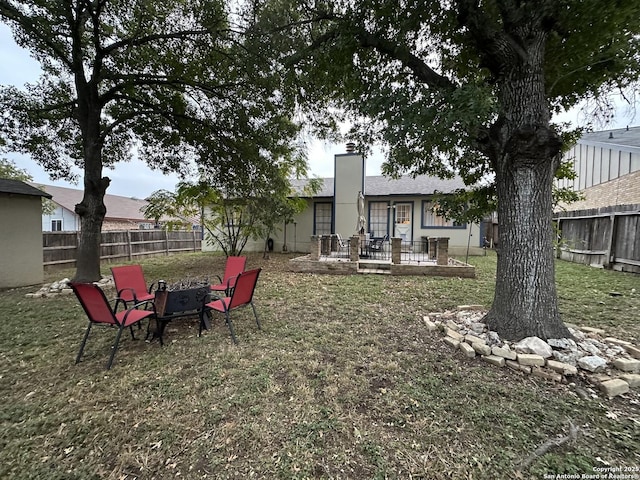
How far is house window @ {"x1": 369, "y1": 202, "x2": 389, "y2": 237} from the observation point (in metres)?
13.6

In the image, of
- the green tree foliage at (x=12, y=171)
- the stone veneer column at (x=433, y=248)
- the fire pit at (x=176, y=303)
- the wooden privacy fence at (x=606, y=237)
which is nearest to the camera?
the fire pit at (x=176, y=303)

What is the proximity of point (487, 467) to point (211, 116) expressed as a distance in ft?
27.9

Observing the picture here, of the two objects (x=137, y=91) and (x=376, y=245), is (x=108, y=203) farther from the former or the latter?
(x=376, y=245)

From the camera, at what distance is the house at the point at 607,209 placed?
7.86 m

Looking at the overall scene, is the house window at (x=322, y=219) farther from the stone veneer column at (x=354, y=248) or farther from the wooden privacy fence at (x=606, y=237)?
the wooden privacy fence at (x=606, y=237)

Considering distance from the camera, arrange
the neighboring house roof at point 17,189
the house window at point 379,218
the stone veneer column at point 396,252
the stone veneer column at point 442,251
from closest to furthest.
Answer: the neighboring house roof at point 17,189 → the stone veneer column at point 442,251 → the stone veneer column at point 396,252 → the house window at point 379,218

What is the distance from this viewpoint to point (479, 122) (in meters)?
2.94

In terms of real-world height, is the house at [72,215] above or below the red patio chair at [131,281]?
above

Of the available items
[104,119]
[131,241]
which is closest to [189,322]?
[104,119]

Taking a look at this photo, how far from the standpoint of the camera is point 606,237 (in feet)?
28.3

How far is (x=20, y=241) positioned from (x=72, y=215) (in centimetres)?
1939

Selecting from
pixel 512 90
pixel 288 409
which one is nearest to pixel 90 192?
pixel 288 409

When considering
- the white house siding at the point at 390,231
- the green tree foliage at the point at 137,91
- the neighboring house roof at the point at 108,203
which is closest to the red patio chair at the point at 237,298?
the green tree foliage at the point at 137,91

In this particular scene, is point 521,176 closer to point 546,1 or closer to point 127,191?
point 546,1
